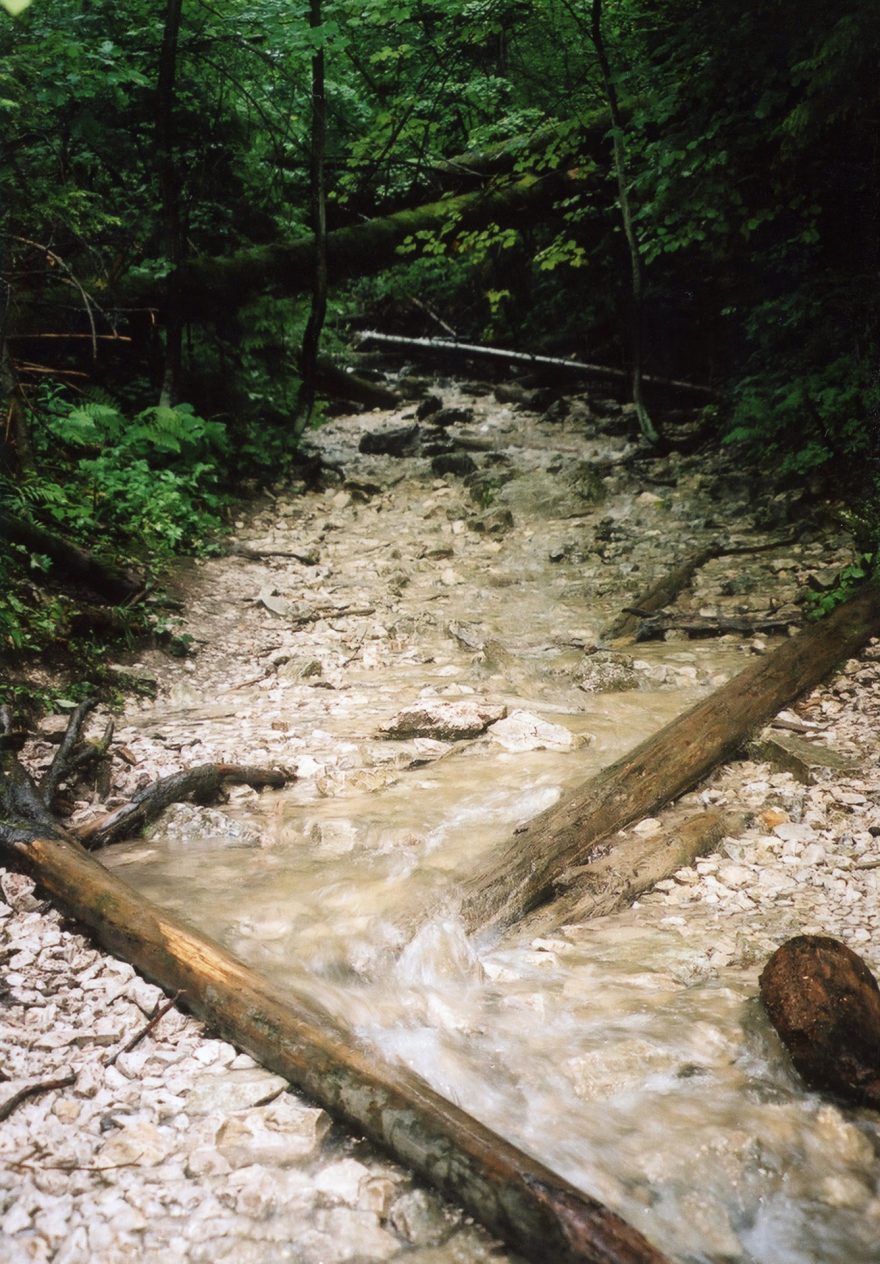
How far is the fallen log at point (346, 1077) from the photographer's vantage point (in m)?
1.66

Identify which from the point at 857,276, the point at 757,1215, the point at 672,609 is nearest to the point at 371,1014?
the point at 757,1215

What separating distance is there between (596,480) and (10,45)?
7198 mm

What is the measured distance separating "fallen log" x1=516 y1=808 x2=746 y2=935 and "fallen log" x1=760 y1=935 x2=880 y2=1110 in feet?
2.84

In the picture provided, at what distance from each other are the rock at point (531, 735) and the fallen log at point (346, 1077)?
90.8 inches

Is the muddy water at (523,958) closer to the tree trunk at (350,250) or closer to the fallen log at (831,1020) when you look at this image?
the fallen log at (831,1020)

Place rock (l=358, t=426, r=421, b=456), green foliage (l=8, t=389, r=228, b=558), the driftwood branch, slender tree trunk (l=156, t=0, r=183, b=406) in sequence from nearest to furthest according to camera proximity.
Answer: the driftwood branch → green foliage (l=8, t=389, r=228, b=558) → slender tree trunk (l=156, t=0, r=183, b=406) → rock (l=358, t=426, r=421, b=456)

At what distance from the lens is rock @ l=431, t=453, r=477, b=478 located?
35.5 ft

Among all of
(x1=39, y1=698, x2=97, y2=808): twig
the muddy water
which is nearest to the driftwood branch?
the muddy water

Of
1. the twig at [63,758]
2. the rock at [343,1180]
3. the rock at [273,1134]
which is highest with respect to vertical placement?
the rock at [343,1180]

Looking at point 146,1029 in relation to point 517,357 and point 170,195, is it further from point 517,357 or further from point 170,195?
point 517,357

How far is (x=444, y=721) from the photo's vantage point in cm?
480

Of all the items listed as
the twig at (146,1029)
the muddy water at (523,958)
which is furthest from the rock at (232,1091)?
the muddy water at (523,958)

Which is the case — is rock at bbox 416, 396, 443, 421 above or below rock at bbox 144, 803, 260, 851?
above

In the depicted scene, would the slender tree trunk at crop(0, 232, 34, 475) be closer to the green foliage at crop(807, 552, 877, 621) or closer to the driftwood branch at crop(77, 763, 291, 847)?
the driftwood branch at crop(77, 763, 291, 847)
